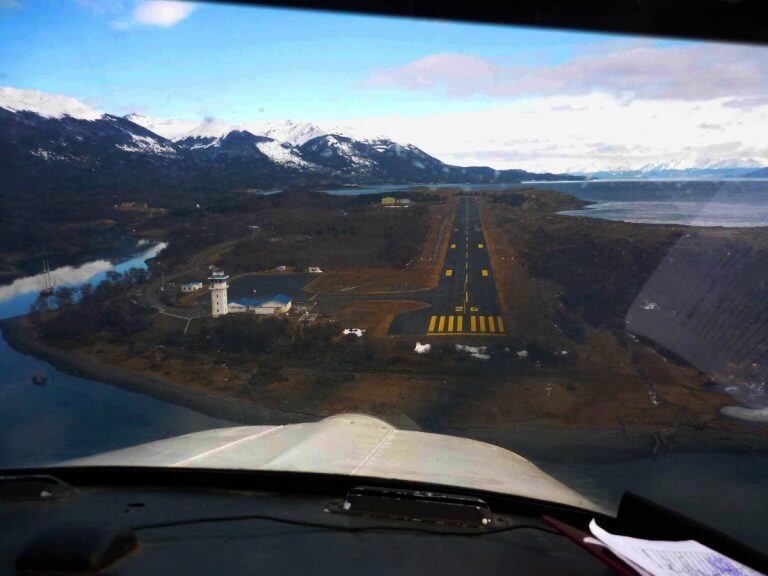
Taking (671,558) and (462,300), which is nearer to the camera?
(671,558)

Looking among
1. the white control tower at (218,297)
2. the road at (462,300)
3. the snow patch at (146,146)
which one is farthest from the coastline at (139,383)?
the snow patch at (146,146)

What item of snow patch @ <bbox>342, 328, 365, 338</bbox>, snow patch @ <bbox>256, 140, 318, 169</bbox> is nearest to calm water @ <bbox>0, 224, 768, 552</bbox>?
snow patch @ <bbox>342, 328, 365, 338</bbox>

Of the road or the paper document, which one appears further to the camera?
the road

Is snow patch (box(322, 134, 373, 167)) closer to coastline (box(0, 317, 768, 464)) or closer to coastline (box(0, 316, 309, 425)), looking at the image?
coastline (box(0, 316, 309, 425))

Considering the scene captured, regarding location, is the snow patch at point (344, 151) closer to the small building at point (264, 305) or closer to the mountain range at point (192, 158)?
the mountain range at point (192, 158)

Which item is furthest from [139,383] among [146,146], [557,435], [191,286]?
[146,146]

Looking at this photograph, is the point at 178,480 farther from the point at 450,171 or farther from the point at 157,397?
the point at 450,171

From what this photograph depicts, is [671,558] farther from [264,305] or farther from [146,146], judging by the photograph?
[146,146]
